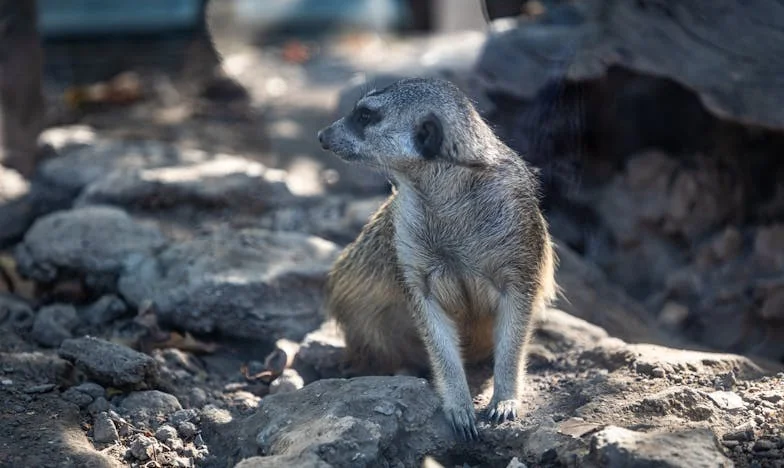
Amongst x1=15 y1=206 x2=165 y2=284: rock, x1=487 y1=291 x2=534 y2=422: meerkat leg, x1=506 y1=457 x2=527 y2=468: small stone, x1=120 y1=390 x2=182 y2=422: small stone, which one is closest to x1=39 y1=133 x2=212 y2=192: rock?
x1=15 y1=206 x2=165 y2=284: rock

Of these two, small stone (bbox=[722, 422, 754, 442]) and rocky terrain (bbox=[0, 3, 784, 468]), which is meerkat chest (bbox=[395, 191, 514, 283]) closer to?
rocky terrain (bbox=[0, 3, 784, 468])

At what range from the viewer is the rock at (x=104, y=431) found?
3350mm

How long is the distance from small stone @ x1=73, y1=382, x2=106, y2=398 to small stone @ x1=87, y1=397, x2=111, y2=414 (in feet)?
0.16

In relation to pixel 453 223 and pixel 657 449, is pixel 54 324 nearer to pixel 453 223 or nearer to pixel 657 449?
pixel 453 223

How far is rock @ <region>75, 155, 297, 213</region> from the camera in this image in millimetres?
5445

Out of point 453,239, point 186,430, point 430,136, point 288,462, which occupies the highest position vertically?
point 430,136

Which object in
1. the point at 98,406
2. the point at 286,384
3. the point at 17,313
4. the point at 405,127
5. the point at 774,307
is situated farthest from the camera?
the point at 774,307

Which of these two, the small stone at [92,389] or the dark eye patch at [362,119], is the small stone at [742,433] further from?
the small stone at [92,389]

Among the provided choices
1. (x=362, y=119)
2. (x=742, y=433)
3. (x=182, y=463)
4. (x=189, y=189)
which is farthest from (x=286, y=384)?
(x=189, y=189)

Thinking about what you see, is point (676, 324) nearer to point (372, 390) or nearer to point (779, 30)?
point (779, 30)

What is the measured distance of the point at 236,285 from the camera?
4.37 m

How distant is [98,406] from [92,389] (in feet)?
0.39

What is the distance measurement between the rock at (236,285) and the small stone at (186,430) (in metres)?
0.89

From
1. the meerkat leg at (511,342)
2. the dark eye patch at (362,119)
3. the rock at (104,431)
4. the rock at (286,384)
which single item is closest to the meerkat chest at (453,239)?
the meerkat leg at (511,342)
